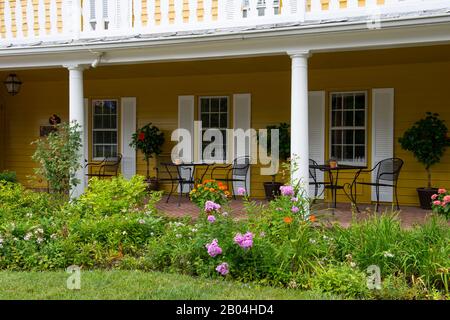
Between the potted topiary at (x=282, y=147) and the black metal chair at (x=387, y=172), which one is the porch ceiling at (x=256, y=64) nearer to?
the potted topiary at (x=282, y=147)

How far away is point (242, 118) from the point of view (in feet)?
32.7

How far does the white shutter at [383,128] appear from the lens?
889 centimetres

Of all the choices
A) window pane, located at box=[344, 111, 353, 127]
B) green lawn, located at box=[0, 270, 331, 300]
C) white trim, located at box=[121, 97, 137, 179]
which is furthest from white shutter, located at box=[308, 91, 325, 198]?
green lawn, located at box=[0, 270, 331, 300]

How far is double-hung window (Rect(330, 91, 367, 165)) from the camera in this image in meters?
9.19

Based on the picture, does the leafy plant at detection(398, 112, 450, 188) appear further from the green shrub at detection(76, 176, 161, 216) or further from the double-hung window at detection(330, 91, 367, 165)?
the green shrub at detection(76, 176, 161, 216)

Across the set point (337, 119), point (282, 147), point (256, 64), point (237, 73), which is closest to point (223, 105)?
point (237, 73)

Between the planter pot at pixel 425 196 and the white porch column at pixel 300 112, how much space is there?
106 inches

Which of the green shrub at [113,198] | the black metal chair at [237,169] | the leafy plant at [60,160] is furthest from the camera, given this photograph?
the black metal chair at [237,169]

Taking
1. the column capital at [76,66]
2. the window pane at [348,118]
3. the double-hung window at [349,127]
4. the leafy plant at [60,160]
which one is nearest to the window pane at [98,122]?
the column capital at [76,66]

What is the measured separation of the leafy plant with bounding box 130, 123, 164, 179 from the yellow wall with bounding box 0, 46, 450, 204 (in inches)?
12.5

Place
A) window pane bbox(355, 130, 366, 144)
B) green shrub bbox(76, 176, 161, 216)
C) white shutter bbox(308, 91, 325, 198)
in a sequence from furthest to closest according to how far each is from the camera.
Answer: white shutter bbox(308, 91, 325, 198) → window pane bbox(355, 130, 366, 144) → green shrub bbox(76, 176, 161, 216)

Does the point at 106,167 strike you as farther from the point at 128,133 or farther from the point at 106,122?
the point at 106,122

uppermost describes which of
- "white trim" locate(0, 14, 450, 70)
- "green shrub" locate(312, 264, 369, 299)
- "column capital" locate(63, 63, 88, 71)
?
"white trim" locate(0, 14, 450, 70)

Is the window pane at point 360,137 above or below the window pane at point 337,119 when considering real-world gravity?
below
